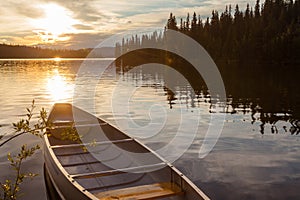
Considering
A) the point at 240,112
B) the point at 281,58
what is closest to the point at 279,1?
the point at 281,58

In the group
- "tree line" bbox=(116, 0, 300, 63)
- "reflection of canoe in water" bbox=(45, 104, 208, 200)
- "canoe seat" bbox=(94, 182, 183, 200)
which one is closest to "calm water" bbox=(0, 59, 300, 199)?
"reflection of canoe in water" bbox=(45, 104, 208, 200)

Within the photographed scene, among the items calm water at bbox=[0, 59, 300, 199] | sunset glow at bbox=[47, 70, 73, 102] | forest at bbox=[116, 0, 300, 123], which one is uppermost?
forest at bbox=[116, 0, 300, 123]

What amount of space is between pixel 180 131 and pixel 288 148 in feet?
22.8

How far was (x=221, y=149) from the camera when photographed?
55.9 feet

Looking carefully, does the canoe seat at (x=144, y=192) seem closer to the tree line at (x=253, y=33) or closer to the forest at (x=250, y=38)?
the forest at (x=250, y=38)

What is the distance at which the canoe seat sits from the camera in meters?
8.74

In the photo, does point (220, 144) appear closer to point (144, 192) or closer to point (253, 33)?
point (144, 192)

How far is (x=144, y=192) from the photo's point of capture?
9.12 metres

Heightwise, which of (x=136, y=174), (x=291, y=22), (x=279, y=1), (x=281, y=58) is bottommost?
(x=136, y=174)

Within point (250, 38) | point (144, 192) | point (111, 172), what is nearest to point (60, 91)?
point (111, 172)

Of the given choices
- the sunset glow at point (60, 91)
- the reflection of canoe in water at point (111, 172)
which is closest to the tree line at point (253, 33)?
the sunset glow at point (60, 91)

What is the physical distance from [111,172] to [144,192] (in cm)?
166

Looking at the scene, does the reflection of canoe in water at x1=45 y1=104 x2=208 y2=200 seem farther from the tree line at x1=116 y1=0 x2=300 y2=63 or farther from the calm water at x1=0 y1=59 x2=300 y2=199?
the tree line at x1=116 y1=0 x2=300 y2=63

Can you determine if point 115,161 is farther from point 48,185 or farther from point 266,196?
point 266,196
